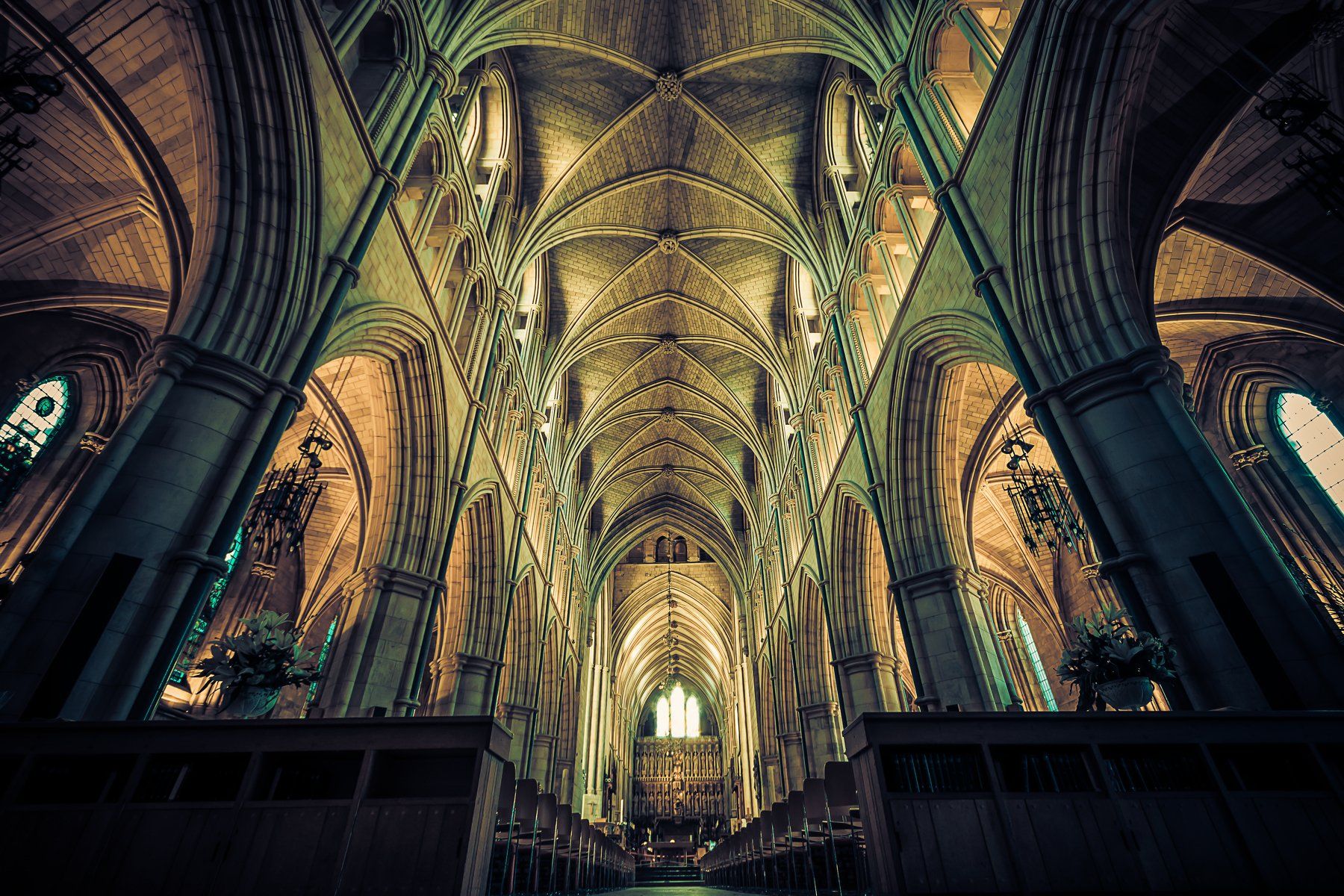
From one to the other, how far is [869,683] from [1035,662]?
8783 mm

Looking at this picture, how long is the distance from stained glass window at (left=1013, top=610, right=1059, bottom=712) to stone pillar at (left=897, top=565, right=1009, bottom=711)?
10490mm

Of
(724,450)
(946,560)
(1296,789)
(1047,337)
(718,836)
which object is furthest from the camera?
(718,836)

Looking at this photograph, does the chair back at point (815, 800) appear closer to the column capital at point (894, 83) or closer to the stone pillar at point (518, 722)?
the column capital at point (894, 83)

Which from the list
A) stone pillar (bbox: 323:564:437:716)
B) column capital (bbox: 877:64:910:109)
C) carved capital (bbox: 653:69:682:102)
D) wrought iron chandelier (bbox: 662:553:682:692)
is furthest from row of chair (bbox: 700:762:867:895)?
wrought iron chandelier (bbox: 662:553:682:692)

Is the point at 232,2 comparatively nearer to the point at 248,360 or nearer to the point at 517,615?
the point at 248,360

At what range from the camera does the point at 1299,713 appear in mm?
3652

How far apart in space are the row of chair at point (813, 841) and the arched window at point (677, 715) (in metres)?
32.5

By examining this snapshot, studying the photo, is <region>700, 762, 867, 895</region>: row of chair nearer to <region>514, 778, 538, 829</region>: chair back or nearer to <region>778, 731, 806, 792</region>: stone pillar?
<region>514, 778, 538, 829</region>: chair back

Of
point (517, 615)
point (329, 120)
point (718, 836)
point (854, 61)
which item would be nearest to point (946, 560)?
point (854, 61)

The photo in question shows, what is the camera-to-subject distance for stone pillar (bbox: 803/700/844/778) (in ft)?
53.0

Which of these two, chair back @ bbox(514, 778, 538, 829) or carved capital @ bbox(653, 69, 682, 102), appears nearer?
chair back @ bbox(514, 778, 538, 829)

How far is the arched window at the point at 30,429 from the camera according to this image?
10906mm

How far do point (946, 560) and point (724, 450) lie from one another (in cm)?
1613

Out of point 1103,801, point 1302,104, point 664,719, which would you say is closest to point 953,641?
point 1103,801
